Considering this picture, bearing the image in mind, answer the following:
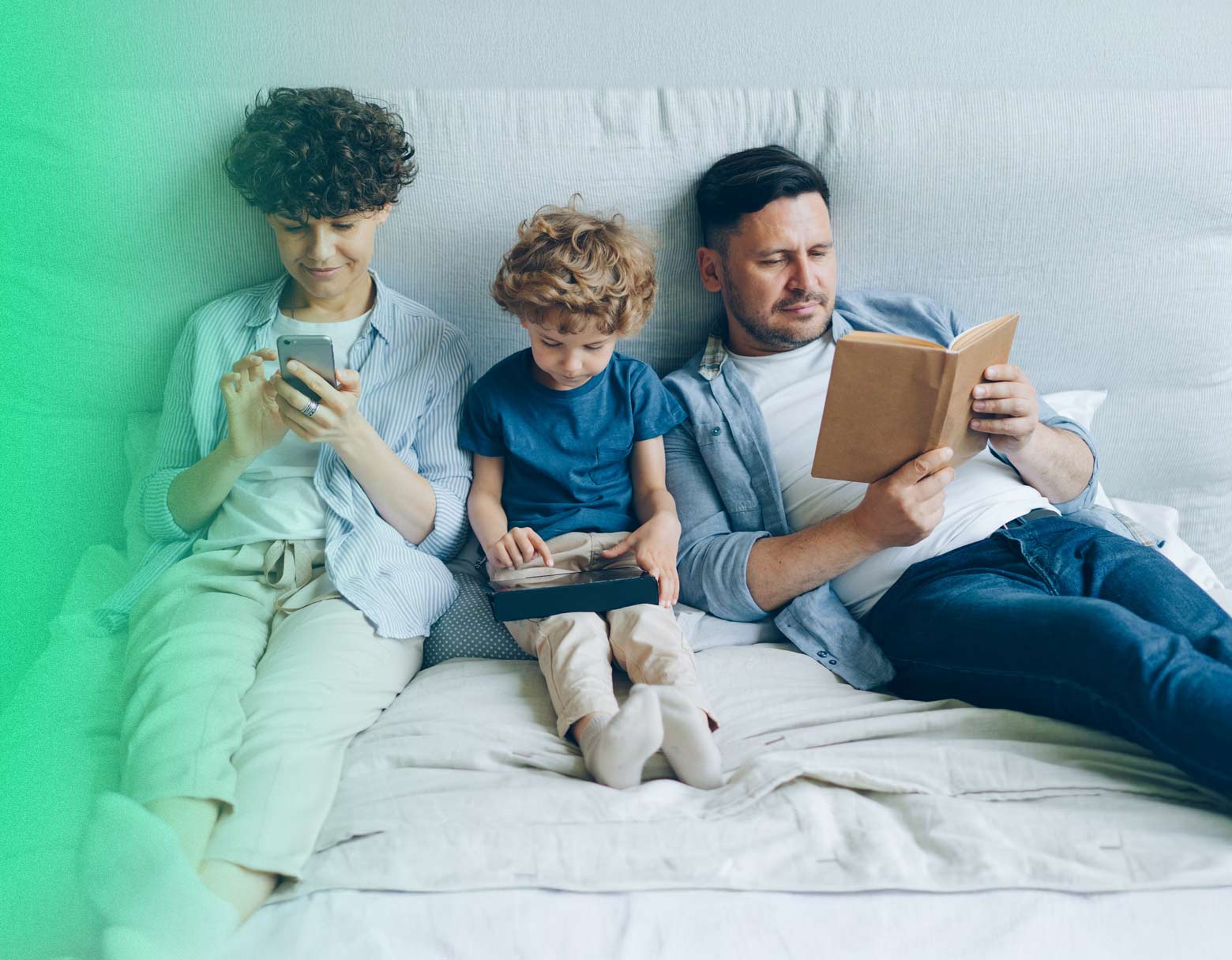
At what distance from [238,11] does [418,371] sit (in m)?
0.55

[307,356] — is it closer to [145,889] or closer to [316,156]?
[316,156]

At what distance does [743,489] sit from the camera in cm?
129

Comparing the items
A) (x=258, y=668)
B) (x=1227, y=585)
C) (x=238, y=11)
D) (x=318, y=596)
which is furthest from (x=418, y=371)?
(x=1227, y=585)

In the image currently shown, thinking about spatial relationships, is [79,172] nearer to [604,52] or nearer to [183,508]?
[183,508]

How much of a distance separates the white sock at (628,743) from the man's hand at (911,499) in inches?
15.4

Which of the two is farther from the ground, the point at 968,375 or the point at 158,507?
the point at 968,375

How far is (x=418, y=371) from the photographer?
1236 mm

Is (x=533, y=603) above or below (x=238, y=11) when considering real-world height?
below

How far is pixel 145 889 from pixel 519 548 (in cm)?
52

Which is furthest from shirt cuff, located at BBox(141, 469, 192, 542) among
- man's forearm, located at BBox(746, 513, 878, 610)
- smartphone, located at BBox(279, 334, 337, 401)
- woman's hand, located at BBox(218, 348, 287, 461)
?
man's forearm, located at BBox(746, 513, 878, 610)

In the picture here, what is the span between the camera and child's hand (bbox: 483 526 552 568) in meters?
1.11

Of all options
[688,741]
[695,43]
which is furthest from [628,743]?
[695,43]

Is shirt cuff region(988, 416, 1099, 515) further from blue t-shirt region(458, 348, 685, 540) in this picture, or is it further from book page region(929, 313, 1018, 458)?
blue t-shirt region(458, 348, 685, 540)

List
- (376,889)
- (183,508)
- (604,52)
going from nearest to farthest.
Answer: (376,889) → (183,508) → (604,52)
